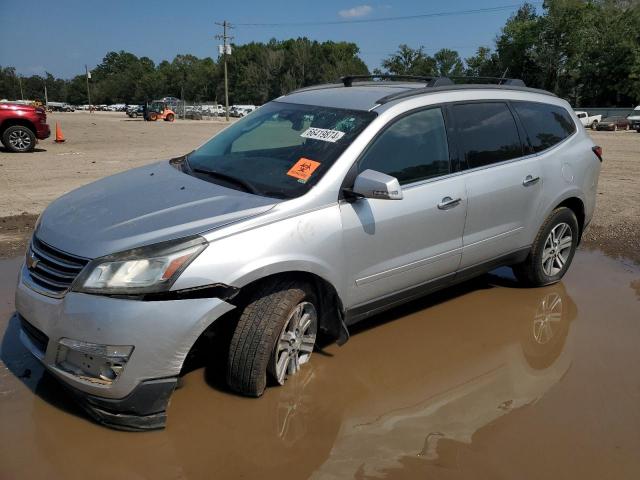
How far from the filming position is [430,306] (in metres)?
4.91

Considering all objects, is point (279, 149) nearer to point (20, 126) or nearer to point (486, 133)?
point (486, 133)

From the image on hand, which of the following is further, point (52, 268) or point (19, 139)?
point (19, 139)

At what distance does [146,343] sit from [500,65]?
85178 millimetres

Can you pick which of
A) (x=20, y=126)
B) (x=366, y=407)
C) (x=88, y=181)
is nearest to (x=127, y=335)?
(x=366, y=407)

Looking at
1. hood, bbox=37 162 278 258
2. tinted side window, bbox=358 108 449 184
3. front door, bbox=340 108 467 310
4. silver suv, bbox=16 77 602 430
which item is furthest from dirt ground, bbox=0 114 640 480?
tinted side window, bbox=358 108 449 184

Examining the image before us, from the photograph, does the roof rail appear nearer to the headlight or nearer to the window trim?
the window trim

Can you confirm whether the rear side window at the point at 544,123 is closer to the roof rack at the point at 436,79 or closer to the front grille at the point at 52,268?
the roof rack at the point at 436,79

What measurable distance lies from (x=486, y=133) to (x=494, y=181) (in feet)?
1.27

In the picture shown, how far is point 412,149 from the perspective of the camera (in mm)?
3973

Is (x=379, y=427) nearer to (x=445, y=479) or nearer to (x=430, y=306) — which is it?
(x=445, y=479)

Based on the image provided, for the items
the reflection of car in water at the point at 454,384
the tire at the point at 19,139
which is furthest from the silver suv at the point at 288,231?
the tire at the point at 19,139

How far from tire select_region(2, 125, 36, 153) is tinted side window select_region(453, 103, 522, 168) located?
1404cm

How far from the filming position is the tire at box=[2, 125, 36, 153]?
14984 mm

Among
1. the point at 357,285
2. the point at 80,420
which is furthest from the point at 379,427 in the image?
the point at 80,420
